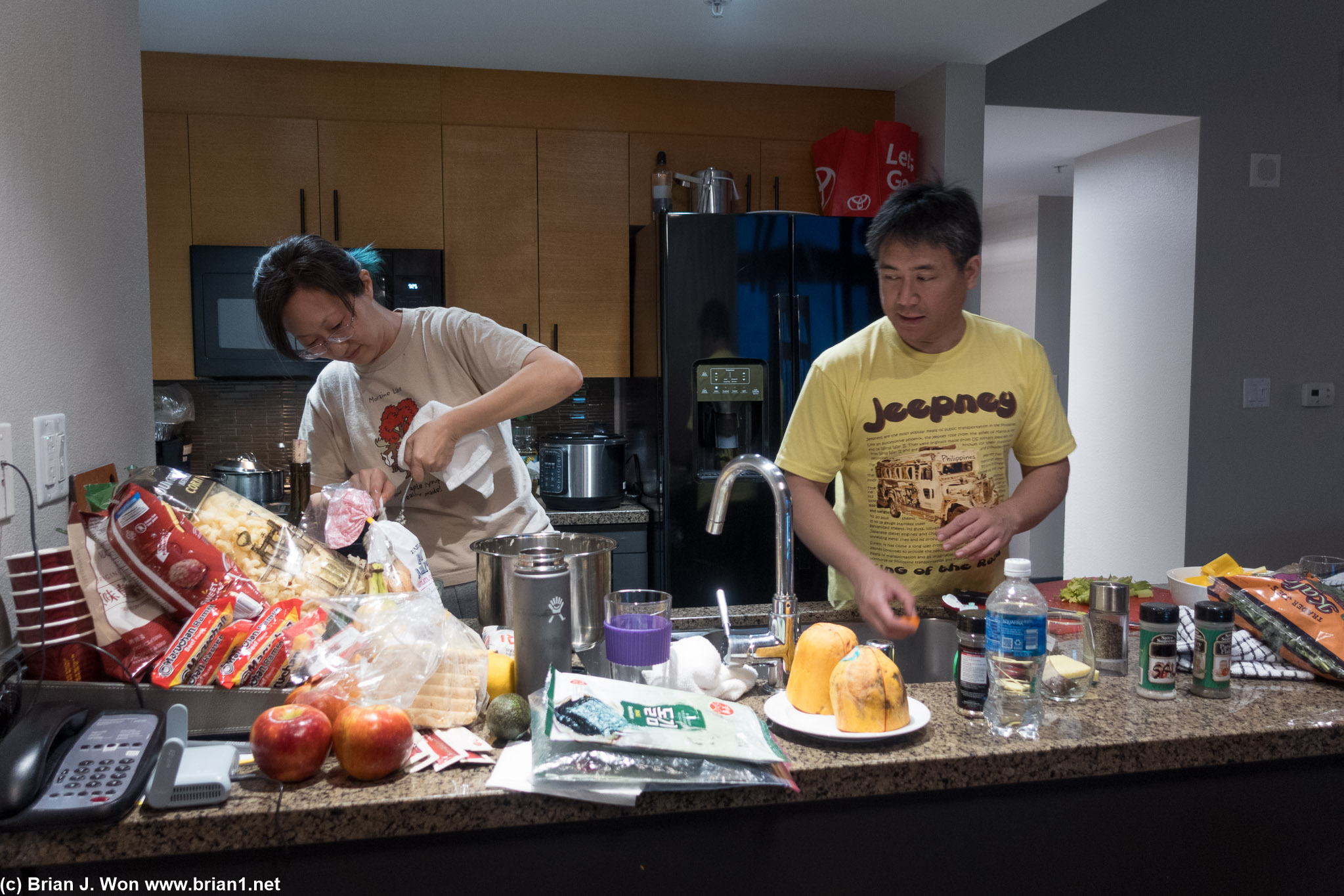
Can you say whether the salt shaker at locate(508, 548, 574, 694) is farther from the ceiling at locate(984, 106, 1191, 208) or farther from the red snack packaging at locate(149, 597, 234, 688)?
the ceiling at locate(984, 106, 1191, 208)

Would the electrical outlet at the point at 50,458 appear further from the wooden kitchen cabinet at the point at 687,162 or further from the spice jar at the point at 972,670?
the wooden kitchen cabinet at the point at 687,162

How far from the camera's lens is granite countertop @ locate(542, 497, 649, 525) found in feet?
10.4

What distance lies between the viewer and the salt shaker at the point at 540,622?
116 centimetres

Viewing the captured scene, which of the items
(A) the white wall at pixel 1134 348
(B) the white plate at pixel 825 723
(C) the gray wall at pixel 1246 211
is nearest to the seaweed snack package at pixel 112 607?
(B) the white plate at pixel 825 723

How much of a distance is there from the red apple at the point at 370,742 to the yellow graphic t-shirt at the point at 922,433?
0.98 meters

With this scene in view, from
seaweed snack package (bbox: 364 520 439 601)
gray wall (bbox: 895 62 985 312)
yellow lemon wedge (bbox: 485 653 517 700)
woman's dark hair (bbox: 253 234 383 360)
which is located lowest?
yellow lemon wedge (bbox: 485 653 517 700)

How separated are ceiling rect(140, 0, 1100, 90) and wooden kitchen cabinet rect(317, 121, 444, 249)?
25 cm

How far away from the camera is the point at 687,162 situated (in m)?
3.54

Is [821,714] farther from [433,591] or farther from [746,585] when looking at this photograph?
[746,585]

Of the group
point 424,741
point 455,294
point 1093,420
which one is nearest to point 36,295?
point 424,741

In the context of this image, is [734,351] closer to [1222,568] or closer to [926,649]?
[926,649]

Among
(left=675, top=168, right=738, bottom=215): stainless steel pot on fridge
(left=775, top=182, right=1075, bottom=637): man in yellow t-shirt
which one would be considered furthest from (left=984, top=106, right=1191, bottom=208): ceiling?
(left=775, top=182, right=1075, bottom=637): man in yellow t-shirt

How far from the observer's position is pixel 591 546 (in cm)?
142

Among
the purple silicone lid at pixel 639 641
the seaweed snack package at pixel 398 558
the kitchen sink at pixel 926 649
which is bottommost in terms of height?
the kitchen sink at pixel 926 649
